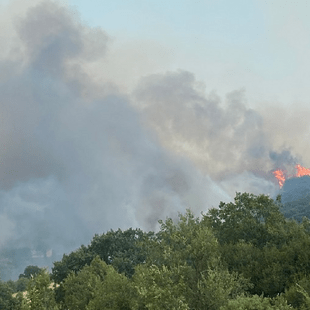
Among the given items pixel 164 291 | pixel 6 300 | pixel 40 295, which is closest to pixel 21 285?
pixel 6 300

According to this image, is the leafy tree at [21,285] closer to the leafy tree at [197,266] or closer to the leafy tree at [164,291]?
the leafy tree at [197,266]

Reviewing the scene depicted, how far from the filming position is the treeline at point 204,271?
39.1 m

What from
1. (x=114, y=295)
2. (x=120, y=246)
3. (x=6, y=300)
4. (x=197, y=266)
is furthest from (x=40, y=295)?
(x=120, y=246)

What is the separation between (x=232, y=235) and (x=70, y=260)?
4396 cm

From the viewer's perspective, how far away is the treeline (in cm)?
3912

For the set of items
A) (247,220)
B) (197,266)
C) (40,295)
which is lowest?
(197,266)

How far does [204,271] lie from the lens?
44.4 metres

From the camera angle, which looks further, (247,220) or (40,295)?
(247,220)

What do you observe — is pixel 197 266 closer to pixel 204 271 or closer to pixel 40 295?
pixel 204 271

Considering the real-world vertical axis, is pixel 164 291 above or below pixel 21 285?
below

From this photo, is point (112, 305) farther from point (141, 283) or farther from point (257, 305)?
point (257, 305)

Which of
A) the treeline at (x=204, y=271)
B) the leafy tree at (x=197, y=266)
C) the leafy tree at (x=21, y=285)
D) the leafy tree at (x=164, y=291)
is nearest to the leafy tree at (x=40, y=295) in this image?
the treeline at (x=204, y=271)

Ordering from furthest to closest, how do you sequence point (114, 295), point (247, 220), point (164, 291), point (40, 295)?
point (247, 220) → point (40, 295) → point (114, 295) → point (164, 291)

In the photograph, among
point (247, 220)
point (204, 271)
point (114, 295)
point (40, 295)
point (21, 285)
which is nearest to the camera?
point (204, 271)
